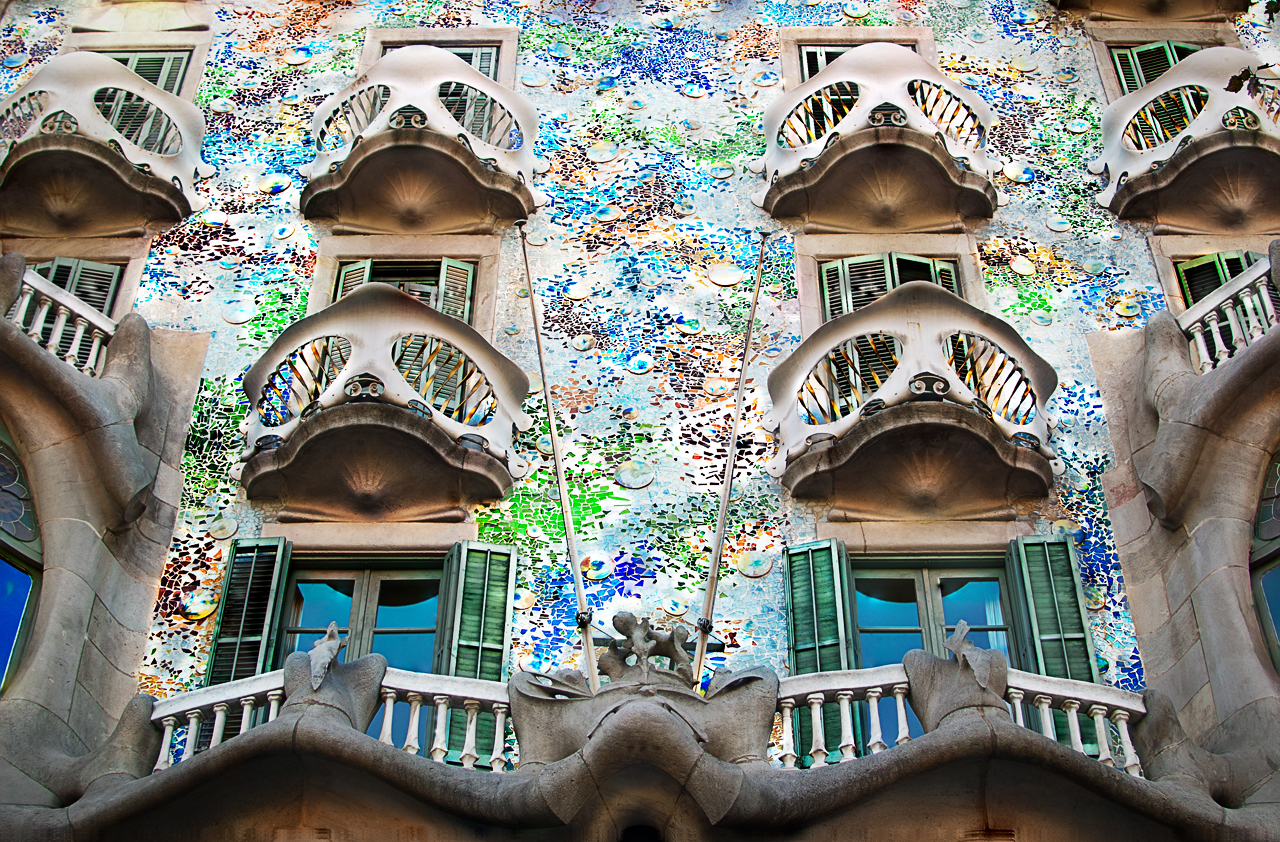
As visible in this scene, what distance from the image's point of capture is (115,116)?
15219 millimetres

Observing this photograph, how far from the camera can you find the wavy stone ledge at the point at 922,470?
1190 cm

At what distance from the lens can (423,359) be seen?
41.9ft

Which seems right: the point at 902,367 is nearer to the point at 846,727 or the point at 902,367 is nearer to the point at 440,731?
the point at 846,727

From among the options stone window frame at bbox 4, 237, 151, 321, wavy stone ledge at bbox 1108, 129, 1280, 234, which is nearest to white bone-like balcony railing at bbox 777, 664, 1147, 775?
wavy stone ledge at bbox 1108, 129, 1280, 234

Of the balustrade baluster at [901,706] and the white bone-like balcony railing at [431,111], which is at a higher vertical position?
the white bone-like balcony railing at [431,111]

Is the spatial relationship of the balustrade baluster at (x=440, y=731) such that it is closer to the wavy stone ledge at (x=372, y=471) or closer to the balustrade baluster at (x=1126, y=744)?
the wavy stone ledge at (x=372, y=471)

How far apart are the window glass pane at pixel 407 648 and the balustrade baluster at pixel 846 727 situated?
3.04 m

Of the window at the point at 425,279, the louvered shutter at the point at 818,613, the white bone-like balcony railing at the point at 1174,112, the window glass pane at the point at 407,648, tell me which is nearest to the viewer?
the louvered shutter at the point at 818,613

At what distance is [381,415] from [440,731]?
9.22 ft

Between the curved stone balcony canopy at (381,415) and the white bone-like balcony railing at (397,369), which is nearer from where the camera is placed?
the curved stone balcony canopy at (381,415)

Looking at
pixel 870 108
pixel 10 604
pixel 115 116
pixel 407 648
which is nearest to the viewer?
pixel 10 604

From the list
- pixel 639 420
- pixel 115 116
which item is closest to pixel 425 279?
pixel 639 420

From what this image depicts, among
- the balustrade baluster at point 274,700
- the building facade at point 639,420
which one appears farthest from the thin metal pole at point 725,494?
the balustrade baluster at point 274,700

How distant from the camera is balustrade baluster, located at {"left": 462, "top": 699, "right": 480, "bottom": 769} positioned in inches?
381
